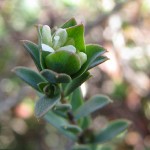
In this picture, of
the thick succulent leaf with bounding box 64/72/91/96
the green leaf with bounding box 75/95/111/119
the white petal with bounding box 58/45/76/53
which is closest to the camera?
the white petal with bounding box 58/45/76/53

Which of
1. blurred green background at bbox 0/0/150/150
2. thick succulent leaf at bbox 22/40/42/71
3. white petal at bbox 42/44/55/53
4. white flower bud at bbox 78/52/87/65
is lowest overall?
blurred green background at bbox 0/0/150/150

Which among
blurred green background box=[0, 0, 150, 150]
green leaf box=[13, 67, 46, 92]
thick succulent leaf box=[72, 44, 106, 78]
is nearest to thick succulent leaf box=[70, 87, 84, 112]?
green leaf box=[13, 67, 46, 92]

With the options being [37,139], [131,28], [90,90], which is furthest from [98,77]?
[37,139]

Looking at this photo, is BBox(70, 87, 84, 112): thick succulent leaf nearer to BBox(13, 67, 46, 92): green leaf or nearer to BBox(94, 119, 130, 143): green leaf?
BBox(94, 119, 130, 143): green leaf

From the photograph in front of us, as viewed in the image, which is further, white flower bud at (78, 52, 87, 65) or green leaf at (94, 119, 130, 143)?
green leaf at (94, 119, 130, 143)

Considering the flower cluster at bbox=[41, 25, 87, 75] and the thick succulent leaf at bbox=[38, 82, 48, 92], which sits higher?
the flower cluster at bbox=[41, 25, 87, 75]

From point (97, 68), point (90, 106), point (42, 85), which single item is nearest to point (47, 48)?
point (42, 85)

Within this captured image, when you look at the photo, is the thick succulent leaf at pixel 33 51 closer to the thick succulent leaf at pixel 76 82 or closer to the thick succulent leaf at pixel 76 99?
the thick succulent leaf at pixel 76 82
